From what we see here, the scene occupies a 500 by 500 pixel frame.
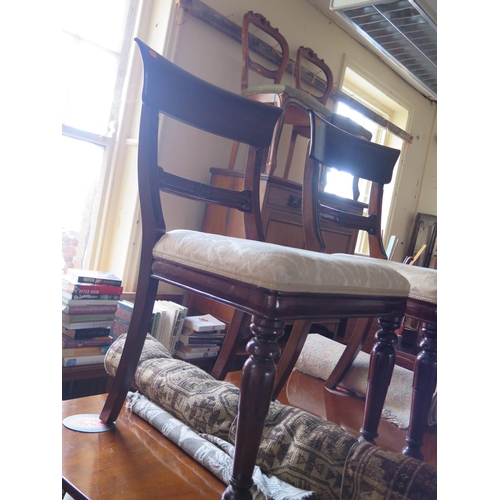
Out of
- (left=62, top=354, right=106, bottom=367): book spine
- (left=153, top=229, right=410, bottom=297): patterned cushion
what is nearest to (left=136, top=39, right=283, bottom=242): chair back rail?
(left=153, top=229, right=410, bottom=297): patterned cushion

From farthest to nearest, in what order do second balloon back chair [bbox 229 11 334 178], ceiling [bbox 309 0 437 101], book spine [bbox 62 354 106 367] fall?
ceiling [bbox 309 0 437 101] → second balloon back chair [bbox 229 11 334 178] → book spine [bbox 62 354 106 367]

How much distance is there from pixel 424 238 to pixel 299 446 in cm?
455

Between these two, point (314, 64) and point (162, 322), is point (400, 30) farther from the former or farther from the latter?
point (162, 322)

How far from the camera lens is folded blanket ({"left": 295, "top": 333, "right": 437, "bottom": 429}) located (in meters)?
1.52

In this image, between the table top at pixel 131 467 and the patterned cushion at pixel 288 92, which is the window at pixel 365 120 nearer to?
the patterned cushion at pixel 288 92

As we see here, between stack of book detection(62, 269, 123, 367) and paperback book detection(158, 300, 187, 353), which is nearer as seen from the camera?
stack of book detection(62, 269, 123, 367)

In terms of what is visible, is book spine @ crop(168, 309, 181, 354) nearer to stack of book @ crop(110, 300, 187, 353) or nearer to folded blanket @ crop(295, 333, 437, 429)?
stack of book @ crop(110, 300, 187, 353)

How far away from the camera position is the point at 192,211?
105 inches

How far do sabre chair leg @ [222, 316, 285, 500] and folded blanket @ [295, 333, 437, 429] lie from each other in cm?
82

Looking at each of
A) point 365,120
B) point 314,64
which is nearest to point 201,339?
point 314,64

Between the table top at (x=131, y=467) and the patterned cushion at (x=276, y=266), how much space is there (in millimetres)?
432
